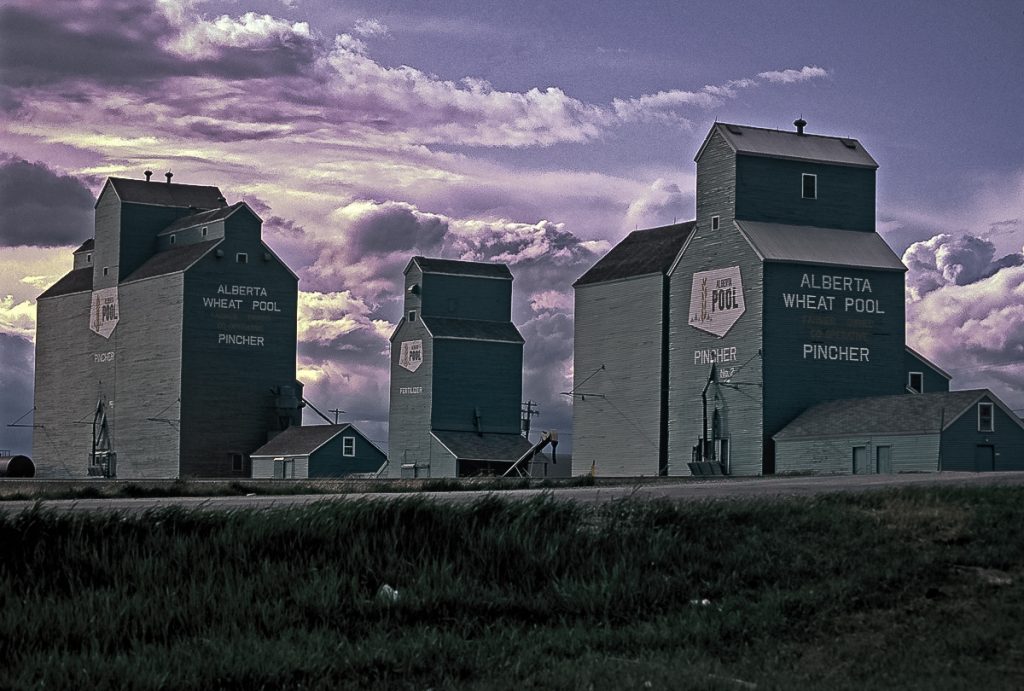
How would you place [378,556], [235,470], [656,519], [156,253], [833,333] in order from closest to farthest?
[378,556] → [656,519] → [833,333] → [235,470] → [156,253]

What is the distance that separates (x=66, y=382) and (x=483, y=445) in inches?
1202

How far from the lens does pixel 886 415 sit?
173ft

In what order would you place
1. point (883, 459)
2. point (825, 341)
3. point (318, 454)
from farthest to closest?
point (318, 454) → point (825, 341) → point (883, 459)

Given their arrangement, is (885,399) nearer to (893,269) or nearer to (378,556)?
(893,269)

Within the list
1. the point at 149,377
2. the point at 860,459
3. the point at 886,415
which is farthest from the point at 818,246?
the point at 149,377

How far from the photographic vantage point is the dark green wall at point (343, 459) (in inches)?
2980

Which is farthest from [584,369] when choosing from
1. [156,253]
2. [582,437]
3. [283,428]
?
[156,253]

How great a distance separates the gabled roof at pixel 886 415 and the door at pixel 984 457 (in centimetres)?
152

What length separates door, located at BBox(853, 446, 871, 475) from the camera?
51.9m

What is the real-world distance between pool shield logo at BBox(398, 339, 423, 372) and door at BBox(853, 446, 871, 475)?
3337 centimetres

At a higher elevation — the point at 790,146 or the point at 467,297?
the point at 790,146

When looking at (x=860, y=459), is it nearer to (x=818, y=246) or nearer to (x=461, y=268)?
(x=818, y=246)

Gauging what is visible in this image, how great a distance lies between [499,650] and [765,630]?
8.12 feet

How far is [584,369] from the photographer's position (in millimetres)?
68062
